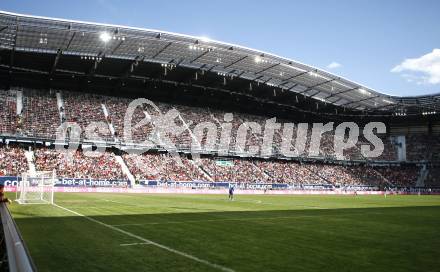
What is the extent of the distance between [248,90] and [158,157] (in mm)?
19586

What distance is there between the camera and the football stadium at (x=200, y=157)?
11.3 meters

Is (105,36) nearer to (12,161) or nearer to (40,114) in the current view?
(40,114)

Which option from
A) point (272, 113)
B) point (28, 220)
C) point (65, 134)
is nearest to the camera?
point (28, 220)

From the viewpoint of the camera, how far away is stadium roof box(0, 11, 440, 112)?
138ft

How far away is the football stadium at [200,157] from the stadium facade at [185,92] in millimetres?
276

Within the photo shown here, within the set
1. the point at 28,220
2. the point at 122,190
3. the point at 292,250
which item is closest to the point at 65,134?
the point at 122,190

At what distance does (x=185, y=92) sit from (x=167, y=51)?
1844 centimetres

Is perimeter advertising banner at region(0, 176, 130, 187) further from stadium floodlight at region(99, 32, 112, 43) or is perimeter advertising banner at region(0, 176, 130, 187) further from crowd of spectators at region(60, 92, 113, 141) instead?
stadium floodlight at region(99, 32, 112, 43)

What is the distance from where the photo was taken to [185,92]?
222ft

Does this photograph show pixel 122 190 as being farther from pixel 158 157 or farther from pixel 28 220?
pixel 28 220

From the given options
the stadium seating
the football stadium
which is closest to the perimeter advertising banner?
the football stadium

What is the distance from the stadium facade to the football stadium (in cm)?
28

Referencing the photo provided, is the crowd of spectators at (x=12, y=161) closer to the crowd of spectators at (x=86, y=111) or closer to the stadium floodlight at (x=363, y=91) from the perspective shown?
the crowd of spectators at (x=86, y=111)

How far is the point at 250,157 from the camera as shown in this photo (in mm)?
68125
